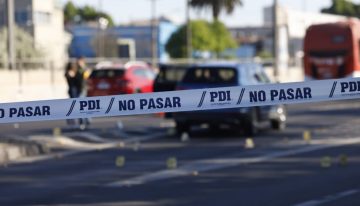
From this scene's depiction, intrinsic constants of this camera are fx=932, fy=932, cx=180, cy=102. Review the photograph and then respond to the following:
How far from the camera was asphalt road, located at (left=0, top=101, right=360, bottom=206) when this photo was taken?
11.5 m

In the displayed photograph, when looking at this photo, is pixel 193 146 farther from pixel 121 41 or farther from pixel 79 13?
pixel 79 13

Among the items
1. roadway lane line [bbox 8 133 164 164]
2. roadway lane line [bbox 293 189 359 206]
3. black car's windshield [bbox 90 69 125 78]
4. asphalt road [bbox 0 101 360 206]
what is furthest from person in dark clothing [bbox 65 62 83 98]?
roadway lane line [bbox 293 189 359 206]

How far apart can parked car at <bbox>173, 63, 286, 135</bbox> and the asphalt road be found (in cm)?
37

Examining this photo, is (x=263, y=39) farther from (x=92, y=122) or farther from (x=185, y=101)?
(x=185, y=101)

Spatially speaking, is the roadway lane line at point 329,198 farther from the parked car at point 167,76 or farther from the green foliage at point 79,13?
the green foliage at point 79,13

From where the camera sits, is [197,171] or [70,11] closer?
[197,171]

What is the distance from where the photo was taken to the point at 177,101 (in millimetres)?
9086

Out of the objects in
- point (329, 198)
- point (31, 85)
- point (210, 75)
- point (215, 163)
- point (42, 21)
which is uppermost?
point (42, 21)

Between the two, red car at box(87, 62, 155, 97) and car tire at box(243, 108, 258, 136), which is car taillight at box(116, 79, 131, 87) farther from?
car tire at box(243, 108, 258, 136)

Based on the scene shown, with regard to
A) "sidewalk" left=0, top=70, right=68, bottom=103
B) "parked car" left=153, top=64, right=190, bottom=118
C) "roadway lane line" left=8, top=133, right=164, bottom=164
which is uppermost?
"parked car" left=153, top=64, right=190, bottom=118

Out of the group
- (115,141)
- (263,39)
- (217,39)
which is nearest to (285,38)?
(217,39)

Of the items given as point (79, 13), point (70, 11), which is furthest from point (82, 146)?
point (79, 13)

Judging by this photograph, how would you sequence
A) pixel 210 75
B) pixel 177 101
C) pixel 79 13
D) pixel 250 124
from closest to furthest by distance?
pixel 177 101, pixel 250 124, pixel 210 75, pixel 79 13

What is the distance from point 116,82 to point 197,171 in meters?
16.9
